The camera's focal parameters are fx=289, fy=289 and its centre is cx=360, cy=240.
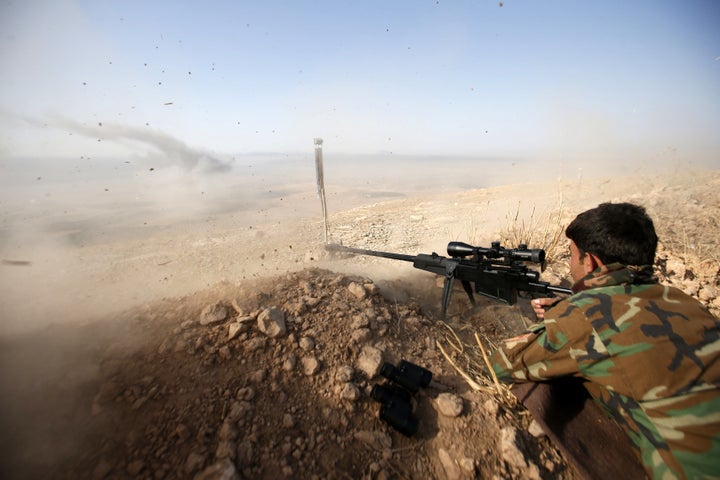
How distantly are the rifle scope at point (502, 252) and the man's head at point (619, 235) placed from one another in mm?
674

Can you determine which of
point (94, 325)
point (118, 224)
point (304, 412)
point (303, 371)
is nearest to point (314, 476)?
point (304, 412)

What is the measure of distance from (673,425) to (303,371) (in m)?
2.48

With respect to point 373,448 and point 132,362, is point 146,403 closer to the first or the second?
point 132,362

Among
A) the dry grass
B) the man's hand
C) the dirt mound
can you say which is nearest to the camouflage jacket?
the dirt mound

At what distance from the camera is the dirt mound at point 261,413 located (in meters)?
1.95

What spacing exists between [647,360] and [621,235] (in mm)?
925

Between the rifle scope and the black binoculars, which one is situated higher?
the rifle scope

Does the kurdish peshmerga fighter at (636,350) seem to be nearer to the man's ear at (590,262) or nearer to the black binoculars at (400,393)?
the man's ear at (590,262)

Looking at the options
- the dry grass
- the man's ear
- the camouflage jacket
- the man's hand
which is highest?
the man's ear

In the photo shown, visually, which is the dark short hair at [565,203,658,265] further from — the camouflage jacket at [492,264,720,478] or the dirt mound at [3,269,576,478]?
the dirt mound at [3,269,576,478]

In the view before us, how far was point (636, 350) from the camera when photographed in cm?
172

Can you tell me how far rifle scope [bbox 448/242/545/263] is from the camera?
3.11m

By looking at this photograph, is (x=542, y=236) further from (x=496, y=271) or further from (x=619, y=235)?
(x=619, y=235)

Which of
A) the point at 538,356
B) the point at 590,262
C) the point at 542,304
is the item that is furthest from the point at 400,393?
the point at 590,262
